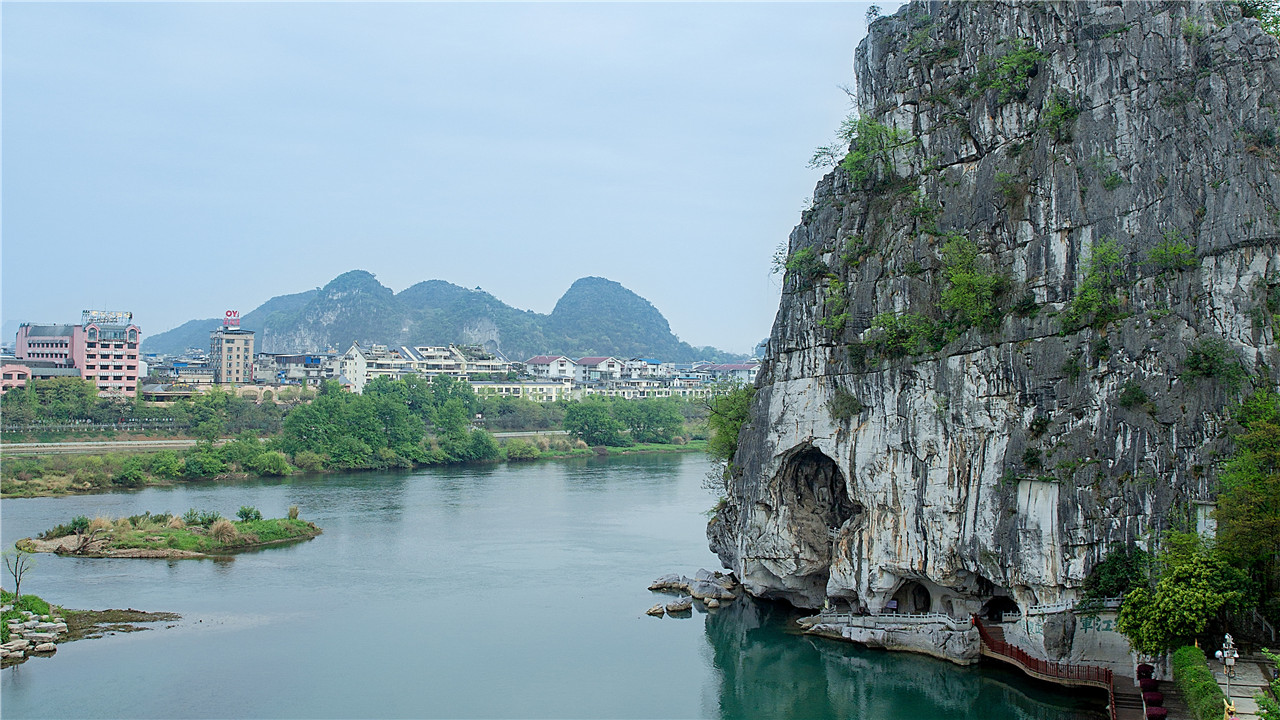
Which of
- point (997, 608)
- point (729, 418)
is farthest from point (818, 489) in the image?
point (997, 608)

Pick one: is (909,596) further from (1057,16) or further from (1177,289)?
(1057,16)

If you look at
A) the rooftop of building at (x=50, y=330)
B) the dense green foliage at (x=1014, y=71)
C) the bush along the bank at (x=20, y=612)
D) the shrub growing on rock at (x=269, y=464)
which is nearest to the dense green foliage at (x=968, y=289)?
the dense green foliage at (x=1014, y=71)

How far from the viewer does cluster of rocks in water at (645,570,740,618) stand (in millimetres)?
22891

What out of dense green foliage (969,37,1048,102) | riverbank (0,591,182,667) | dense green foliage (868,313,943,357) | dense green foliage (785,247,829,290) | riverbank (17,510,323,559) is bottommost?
riverbank (0,591,182,667)

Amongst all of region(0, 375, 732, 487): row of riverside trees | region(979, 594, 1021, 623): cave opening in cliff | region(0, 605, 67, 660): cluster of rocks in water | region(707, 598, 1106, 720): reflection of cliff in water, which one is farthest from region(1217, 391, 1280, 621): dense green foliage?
region(0, 375, 732, 487): row of riverside trees

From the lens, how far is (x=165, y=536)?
97.2 ft

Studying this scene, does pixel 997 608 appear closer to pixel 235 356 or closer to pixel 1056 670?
pixel 1056 670

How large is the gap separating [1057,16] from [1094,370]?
640 cm

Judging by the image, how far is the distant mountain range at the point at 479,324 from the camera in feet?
454

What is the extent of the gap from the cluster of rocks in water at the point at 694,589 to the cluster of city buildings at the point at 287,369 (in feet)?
108

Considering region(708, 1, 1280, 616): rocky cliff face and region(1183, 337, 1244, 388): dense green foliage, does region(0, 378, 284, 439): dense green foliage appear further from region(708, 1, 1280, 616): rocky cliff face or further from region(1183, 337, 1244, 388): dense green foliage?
region(1183, 337, 1244, 388): dense green foliage

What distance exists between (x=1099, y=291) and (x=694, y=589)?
456 inches

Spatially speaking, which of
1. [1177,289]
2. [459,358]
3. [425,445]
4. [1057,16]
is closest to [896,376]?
[1177,289]

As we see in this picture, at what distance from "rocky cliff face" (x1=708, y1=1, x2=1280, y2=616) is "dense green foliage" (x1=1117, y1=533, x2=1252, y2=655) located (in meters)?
0.53
